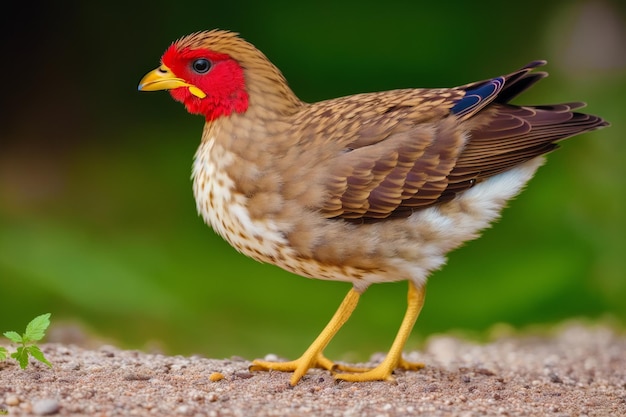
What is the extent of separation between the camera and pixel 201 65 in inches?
221

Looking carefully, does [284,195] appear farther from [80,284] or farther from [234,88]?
[80,284]

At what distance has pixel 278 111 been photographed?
18.6ft

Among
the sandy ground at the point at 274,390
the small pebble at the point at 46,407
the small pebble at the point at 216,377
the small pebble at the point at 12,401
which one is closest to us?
the small pebble at the point at 46,407

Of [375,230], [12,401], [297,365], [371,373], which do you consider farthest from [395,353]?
[12,401]

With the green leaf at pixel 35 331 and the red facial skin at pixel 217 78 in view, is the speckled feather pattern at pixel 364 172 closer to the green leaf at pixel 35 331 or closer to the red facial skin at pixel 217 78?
the red facial skin at pixel 217 78

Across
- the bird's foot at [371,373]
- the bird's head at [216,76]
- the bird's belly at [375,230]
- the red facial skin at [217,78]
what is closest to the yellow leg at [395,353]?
the bird's foot at [371,373]

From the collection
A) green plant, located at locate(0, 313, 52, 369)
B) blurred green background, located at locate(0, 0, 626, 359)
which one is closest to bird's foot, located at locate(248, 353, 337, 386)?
green plant, located at locate(0, 313, 52, 369)

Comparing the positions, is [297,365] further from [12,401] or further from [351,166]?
[12,401]

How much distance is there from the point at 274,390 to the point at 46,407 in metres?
1.27

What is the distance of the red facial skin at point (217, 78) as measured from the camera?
220 inches

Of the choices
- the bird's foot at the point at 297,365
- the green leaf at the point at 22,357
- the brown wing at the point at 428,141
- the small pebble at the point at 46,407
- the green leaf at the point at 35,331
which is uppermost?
the brown wing at the point at 428,141

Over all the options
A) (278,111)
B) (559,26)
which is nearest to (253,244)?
(278,111)

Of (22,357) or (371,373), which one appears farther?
(371,373)

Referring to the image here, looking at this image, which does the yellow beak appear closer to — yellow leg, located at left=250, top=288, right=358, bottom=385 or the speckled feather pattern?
the speckled feather pattern
